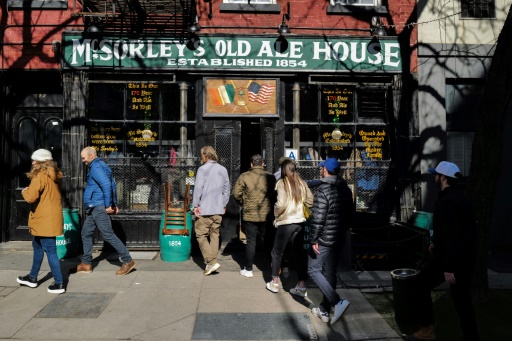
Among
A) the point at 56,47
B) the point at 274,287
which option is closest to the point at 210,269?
the point at 274,287

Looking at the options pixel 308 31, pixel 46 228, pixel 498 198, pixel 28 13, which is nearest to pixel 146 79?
pixel 28 13

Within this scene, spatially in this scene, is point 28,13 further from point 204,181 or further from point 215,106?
point 204,181

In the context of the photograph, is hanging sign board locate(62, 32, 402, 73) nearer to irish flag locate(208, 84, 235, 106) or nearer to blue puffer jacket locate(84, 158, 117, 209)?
irish flag locate(208, 84, 235, 106)

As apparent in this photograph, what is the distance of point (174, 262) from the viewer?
27.1ft

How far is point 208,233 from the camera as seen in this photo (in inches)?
298

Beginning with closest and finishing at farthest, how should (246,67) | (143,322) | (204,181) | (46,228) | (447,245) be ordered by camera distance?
(447,245)
(143,322)
(46,228)
(204,181)
(246,67)

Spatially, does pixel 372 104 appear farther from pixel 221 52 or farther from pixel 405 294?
pixel 405 294

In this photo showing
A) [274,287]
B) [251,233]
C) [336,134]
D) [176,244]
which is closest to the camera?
[274,287]

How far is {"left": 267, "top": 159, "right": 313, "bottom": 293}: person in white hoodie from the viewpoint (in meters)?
6.25

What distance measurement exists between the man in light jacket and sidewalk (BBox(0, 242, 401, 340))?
38 cm

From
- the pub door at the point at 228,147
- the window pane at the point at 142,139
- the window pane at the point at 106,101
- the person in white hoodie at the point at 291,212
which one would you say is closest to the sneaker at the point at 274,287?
the person in white hoodie at the point at 291,212

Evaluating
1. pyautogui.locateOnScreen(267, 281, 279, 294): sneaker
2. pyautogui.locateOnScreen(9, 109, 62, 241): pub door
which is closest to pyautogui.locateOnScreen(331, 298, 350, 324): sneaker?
pyautogui.locateOnScreen(267, 281, 279, 294): sneaker

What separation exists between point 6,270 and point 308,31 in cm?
695

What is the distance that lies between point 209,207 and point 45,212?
2.35 metres
